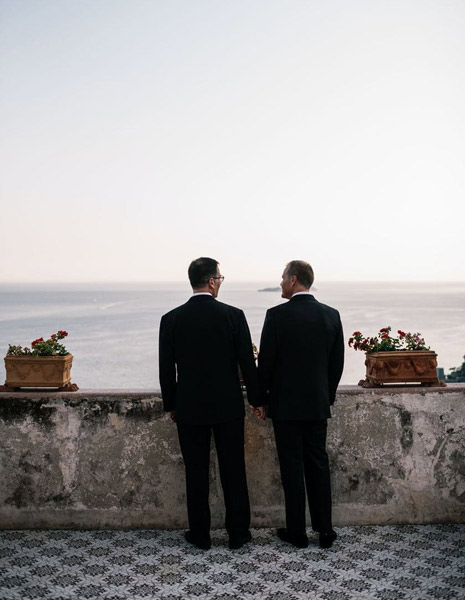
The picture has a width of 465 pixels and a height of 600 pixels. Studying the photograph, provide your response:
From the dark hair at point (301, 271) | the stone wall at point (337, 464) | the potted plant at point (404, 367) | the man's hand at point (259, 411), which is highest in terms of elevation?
the dark hair at point (301, 271)

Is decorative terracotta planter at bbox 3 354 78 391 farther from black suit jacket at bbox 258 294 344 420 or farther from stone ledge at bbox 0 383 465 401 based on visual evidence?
black suit jacket at bbox 258 294 344 420

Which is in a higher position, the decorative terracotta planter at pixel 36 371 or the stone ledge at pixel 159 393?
the decorative terracotta planter at pixel 36 371

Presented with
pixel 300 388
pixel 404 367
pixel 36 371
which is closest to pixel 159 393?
pixel 36 371

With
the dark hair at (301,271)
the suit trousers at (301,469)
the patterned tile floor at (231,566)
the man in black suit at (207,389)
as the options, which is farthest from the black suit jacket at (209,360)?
the patterned tile floor at (231,566)

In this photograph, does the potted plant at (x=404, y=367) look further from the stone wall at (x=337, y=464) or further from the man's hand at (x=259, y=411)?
the man's hand at (x=259, y=411)

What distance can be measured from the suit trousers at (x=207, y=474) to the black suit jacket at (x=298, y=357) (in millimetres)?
346

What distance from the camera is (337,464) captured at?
4.29 meters

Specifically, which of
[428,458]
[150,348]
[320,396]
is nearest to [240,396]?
[320,396]

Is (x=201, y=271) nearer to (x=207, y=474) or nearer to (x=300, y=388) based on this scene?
(x=300, y=388)

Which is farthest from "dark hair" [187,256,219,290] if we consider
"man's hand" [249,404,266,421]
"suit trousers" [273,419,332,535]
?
"suit trousers" [273,419,332,535]

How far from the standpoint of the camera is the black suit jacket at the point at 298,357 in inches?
153

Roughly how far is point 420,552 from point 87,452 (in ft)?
7.60

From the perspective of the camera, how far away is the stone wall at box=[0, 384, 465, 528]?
428cm

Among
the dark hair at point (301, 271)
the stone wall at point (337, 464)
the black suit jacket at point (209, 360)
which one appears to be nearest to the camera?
the black suit jacket at point (209, 360)
